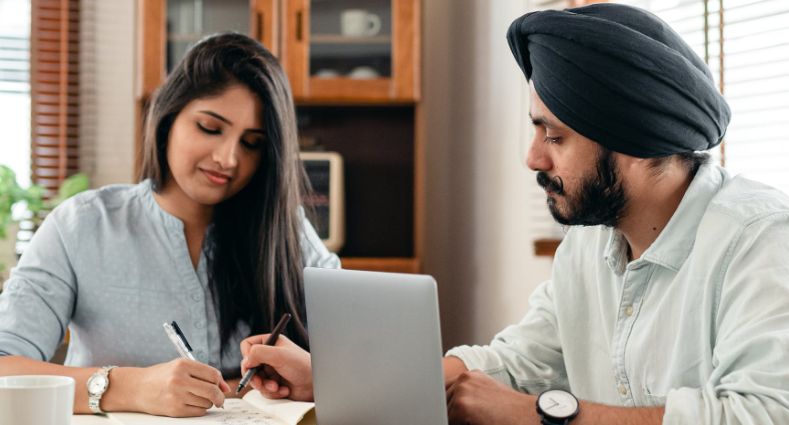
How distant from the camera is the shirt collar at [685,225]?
1.06 m

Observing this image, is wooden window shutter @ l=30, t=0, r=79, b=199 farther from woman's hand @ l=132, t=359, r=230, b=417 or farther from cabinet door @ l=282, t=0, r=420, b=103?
woman's hand @ l=132, t=359, r=230, b=417

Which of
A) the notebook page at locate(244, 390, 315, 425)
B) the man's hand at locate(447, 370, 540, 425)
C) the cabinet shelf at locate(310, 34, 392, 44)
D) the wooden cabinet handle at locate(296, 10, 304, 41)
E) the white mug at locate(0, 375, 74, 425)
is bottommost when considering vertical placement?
the notebook page at locate(244, 390, 315, 425)

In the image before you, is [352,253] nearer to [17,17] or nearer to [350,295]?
[17,17]

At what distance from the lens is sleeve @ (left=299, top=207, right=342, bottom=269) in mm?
1604

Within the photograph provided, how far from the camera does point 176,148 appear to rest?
4.81 ft

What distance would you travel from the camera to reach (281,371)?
3.75 ft

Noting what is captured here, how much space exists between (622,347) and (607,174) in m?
0.28

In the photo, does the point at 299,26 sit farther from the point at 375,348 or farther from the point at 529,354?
the point at 375,348

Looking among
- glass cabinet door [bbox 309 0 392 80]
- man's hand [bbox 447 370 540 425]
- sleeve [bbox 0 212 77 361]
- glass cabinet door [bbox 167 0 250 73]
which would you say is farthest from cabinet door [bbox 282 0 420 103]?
man's hand [bbox 447 370 540 425]

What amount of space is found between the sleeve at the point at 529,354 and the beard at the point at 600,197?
0.28m

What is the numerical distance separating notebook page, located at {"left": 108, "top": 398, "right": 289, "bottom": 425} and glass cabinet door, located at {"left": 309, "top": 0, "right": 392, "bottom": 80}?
1.65 meters

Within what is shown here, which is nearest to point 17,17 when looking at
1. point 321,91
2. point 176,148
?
point 321,91

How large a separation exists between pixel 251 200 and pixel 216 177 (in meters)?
0.14

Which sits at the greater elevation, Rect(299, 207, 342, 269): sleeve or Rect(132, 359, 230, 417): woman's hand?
Rect(299, 207, 342, 269): sleeve
